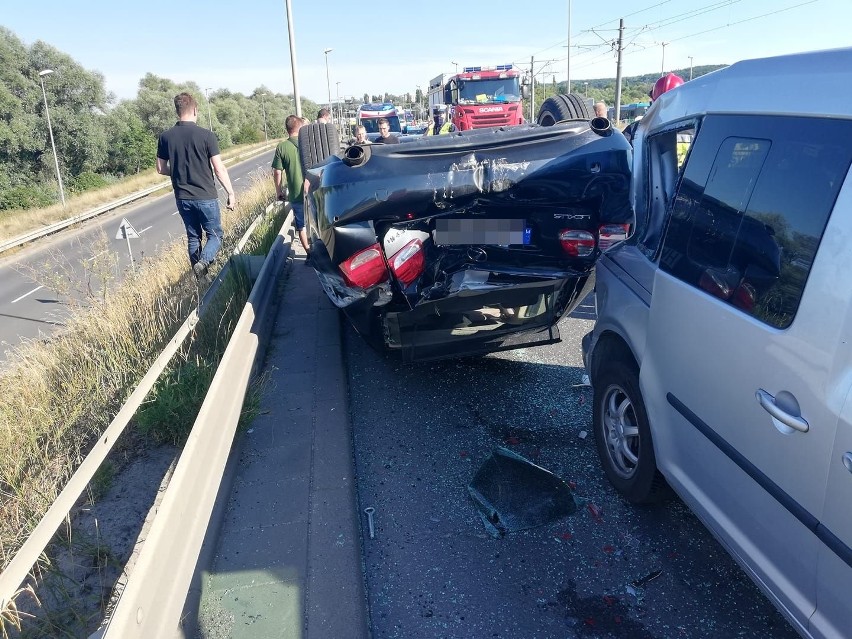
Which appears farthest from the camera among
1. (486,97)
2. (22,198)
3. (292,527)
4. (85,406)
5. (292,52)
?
(22,198)

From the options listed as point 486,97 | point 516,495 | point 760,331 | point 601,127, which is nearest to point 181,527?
point 516,495

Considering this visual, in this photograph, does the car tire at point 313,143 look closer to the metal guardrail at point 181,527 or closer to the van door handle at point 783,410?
the metal guardrail at point 181,527

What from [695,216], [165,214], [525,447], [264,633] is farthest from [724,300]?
[165,214]

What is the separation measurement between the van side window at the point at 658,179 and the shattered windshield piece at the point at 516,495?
1.43m

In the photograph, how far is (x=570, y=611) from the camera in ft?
8.99

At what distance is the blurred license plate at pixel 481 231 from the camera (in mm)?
4160

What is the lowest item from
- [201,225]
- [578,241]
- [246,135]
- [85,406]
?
[85,406]

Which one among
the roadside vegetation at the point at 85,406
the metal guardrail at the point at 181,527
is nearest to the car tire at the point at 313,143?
the roadside vegetation at the point at 85,406

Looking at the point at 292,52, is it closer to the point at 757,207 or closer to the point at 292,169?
the point at 292,169

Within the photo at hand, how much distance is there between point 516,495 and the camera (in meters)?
3.53

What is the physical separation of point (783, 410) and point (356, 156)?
296 centimetres

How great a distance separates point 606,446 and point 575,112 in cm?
661

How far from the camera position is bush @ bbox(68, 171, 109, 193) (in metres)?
51.9

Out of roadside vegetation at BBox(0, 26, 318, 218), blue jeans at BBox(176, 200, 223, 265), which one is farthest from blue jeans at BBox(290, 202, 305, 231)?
roadside vegetation at BBox(0, 26, 318, 218)
